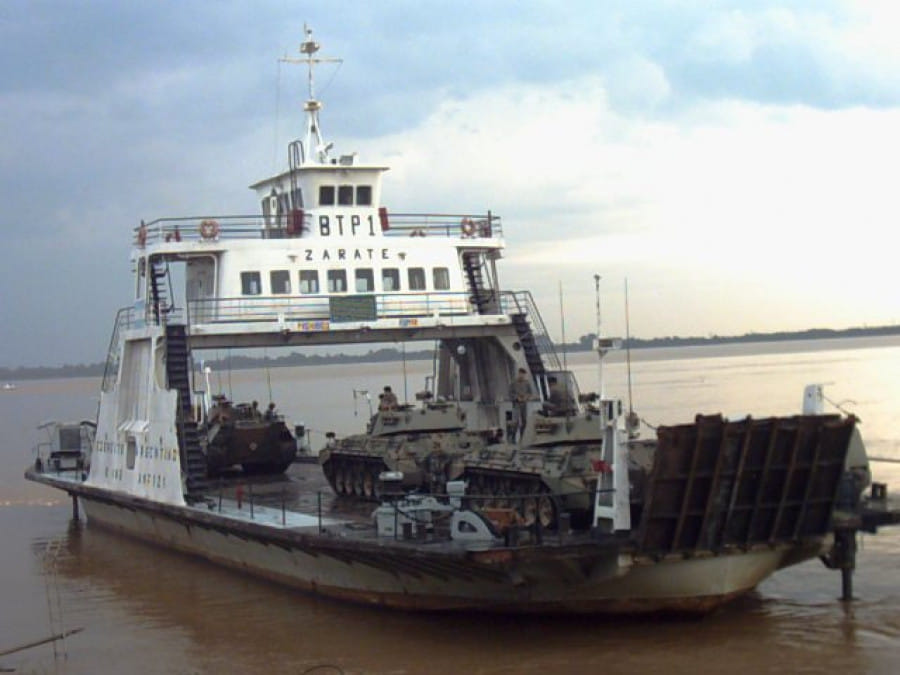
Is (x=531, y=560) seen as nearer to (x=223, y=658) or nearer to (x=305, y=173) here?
(x=223, y=658)

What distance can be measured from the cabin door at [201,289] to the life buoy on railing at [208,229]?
547 mm

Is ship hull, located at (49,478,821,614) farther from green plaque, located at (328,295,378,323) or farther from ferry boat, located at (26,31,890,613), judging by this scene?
green plaque, located at (328,295,378,323)

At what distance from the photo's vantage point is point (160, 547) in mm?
24812

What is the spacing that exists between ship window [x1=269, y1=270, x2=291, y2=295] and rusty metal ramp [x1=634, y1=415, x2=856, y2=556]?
11092 millimetres

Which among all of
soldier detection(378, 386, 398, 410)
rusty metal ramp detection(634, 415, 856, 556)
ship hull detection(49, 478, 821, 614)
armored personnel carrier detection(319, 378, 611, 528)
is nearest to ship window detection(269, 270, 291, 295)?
soldier detection(378, 386, 398, 410)

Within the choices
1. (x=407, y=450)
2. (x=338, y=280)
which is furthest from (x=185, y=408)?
(x=338, y=280)

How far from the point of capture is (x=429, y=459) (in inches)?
834

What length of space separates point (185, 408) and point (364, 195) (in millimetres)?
5871

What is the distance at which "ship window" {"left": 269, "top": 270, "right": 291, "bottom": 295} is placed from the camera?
2481 centimetres

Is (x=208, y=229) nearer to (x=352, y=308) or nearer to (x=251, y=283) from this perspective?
(x=251, y=283)

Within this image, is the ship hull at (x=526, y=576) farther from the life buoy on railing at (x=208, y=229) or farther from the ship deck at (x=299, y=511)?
the life buoy on railing at (x=208, y=229)

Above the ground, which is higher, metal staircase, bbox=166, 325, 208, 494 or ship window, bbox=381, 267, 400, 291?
ship window, bbox=381, 267, 400, 291

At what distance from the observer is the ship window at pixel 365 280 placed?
83.1 feet

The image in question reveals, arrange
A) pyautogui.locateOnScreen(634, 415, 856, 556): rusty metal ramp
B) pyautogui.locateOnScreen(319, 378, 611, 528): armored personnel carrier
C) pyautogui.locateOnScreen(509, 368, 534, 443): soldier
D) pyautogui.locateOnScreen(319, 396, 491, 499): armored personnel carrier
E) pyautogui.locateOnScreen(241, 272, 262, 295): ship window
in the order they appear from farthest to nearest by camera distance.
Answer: pyautogui.locateOnScreen(241, 272, 262, 295): ship window → pyautogui.locateOnScreen(509, 368, 534, 443): soldier → pyautogui.locateOnScreen(319, 396, 491, 499): armored personnel carrier → pyautogui.locateOnScreen(319, 378, 611, 528): armored personnel carrier → pyautogui.locateOnScreen(634, 415, 856, 556): rusty metal ramp
